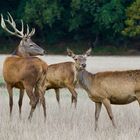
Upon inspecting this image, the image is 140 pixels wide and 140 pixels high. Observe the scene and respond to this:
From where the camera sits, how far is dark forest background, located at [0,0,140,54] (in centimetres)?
4678

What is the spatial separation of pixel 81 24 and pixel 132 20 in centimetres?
454

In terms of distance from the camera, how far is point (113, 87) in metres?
10.4

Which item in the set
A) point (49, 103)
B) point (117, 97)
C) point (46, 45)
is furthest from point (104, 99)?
point (46, 45)

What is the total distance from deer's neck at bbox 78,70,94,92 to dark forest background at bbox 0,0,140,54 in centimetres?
3562

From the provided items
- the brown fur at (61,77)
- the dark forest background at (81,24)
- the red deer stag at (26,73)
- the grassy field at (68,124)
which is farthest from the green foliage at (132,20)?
the red deer stag at (26,73)

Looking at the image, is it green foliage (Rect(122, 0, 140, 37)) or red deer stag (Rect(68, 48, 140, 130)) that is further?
green foliage (Rect(122, 0, 140, 37))

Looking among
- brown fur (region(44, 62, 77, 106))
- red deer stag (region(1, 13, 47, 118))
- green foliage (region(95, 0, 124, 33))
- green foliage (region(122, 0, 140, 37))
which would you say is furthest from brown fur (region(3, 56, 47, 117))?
green foliage (region(95, 0, 124, 33))

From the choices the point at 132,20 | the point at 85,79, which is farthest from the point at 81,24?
the point at 85,79

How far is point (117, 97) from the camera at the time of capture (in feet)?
33.9

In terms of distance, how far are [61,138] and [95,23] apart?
4021cm

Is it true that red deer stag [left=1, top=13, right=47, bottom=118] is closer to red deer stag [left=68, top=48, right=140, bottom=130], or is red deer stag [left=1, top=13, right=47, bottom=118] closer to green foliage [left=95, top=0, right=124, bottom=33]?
red deer stag [left=68, top=48, right=140, bottom=130]

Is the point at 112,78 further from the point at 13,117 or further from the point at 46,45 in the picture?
the point at 46,45

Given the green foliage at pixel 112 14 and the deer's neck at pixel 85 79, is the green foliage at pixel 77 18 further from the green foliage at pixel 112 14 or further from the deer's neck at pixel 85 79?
the deer's neck at pixel 85 79

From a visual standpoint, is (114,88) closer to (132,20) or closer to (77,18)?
(132,20)
